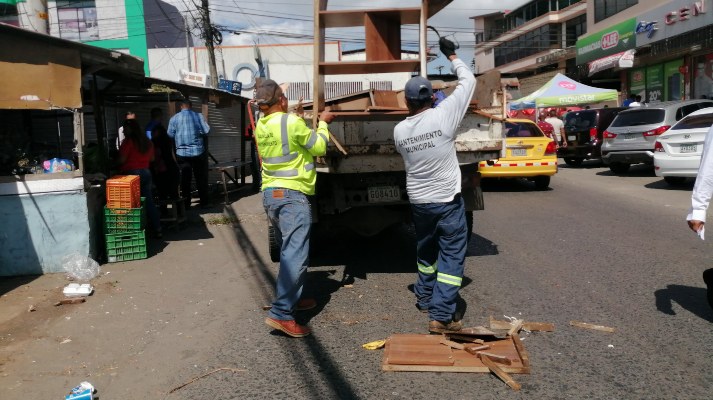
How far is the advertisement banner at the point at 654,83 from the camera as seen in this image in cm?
2650

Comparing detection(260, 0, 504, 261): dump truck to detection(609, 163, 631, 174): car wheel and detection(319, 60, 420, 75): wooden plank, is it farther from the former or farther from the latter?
detection(609, 163, 631, 174): car wheel

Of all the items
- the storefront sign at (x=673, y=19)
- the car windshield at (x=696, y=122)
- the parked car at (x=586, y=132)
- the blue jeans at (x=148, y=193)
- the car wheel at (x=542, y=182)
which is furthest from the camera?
the storefront sign at (x=673, y=19)

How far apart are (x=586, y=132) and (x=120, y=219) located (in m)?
15.0

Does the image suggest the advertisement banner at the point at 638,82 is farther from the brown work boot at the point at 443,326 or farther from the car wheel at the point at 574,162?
the brown work boot at the point at 443,326

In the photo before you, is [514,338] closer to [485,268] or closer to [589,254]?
[485,268]

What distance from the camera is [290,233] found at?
4750mm

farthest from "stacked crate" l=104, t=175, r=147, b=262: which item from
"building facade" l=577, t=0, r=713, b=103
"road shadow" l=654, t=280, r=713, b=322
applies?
"building facade" l=577, t=0, r=713, b=103

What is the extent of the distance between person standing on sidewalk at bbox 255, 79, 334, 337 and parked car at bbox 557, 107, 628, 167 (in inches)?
578

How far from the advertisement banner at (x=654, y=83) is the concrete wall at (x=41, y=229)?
25635 millimetres

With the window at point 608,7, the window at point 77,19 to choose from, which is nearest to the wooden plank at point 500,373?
the window at point 608,7

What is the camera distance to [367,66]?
629 centimetres

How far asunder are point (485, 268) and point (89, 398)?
4258mm

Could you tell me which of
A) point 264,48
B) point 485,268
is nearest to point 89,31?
point 264,48

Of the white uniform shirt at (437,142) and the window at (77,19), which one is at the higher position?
the window at (77,19)
